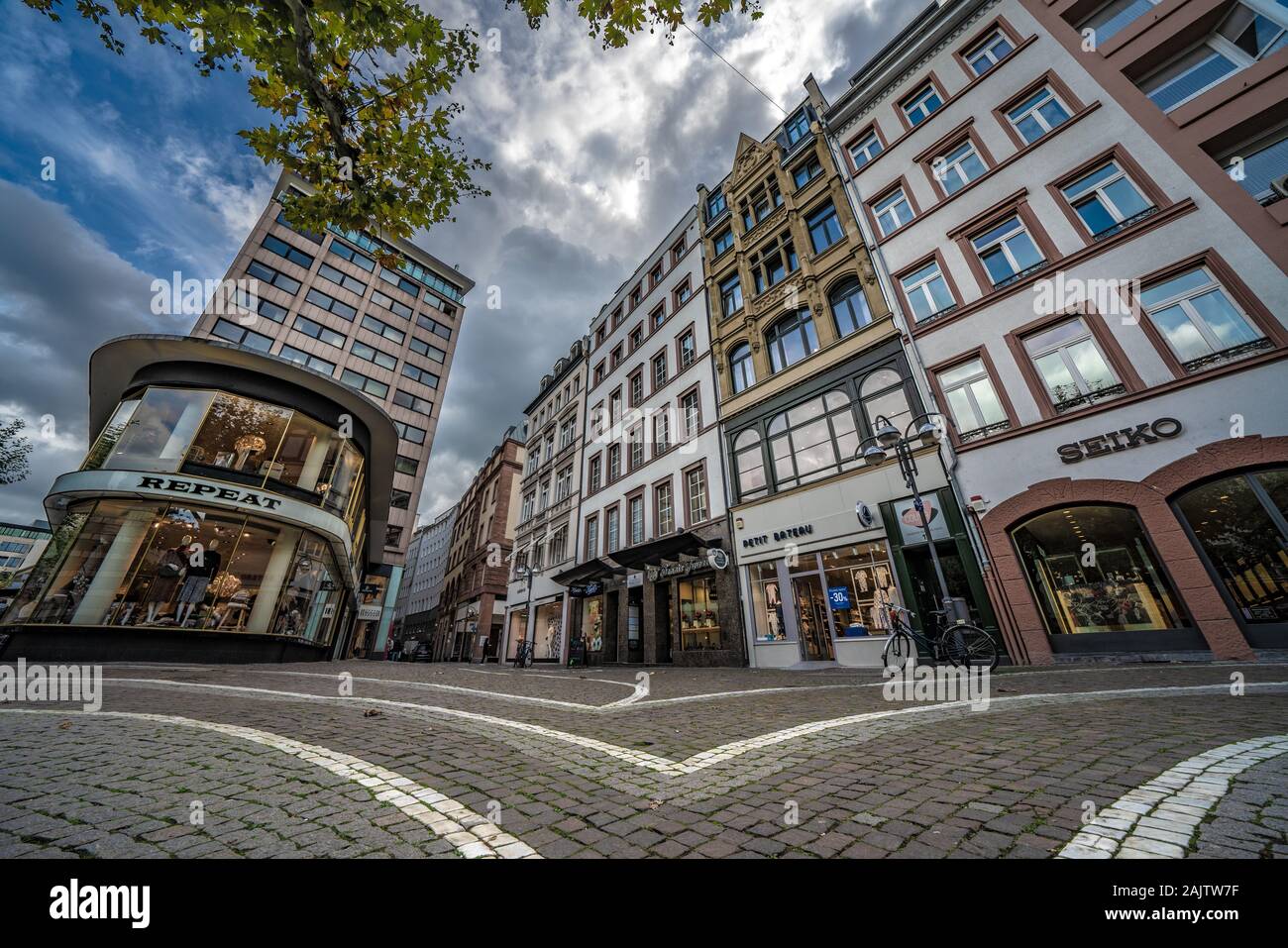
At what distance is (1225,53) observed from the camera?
430 inches

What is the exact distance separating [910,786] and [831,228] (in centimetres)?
1820

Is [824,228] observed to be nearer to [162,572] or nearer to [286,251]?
[162,572]

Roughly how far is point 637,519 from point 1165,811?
1847 centimetres

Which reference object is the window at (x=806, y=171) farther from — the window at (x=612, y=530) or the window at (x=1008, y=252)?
the window at (x=612, y=530)

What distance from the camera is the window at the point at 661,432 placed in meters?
20.1

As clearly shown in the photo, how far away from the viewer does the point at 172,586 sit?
12922mm

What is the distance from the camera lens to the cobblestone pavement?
1.92 metres

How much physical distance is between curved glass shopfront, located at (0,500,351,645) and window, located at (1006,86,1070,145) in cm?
2533

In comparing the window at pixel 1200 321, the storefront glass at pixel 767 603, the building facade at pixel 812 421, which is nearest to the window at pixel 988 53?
the building facade at pixel 812 421

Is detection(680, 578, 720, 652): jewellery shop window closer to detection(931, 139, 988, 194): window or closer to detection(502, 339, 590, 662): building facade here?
detection(502, 339, 590, 662): building facade

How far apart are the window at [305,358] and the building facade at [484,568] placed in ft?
42.5

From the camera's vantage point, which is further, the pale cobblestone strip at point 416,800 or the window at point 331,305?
the window at point 331,305

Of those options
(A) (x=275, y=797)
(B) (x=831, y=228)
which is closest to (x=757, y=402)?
(B) (x=831, y=228)

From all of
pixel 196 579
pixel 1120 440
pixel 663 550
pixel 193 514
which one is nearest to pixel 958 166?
Answer: pixel 1120 440
